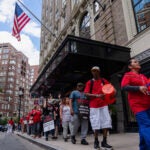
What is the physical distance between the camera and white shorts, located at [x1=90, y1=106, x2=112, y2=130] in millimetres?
4770

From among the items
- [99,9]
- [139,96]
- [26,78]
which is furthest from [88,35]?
[26,78]

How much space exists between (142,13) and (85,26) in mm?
6970

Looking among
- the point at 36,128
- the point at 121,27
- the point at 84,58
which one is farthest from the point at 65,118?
the point at 121,27

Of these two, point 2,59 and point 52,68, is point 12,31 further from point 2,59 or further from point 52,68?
point 2,59

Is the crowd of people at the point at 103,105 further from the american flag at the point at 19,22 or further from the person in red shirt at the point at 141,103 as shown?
the american flag at the point at 19,22

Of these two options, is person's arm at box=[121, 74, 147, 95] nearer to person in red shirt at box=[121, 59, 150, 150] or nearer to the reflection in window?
person in red shirt at box=[121, 59, 150, 150]

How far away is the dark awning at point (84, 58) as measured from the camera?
29.4 feet

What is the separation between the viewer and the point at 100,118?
485 cm

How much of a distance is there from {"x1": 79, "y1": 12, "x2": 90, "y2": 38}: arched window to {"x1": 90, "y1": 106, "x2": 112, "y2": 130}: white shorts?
1143 cm

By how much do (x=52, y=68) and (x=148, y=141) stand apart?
908 cm

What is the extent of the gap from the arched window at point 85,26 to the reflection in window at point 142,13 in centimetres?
544

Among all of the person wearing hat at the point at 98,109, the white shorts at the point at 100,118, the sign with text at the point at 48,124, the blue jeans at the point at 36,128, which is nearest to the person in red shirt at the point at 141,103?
the person wearing hat at the point at 98,109

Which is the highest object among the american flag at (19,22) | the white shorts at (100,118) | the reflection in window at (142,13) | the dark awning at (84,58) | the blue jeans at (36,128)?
the american flag at (19,22)

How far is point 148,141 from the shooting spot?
3008mm
